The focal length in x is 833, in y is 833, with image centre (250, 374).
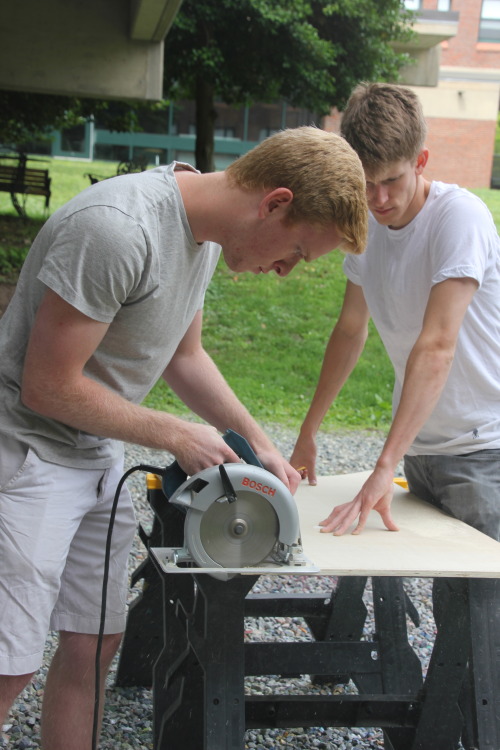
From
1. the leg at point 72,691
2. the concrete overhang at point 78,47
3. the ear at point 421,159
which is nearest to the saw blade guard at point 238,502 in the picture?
the leg at point 72,691

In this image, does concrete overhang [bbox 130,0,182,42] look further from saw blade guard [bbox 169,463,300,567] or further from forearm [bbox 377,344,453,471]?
saw blade guard [bbox 169,463,300,567]

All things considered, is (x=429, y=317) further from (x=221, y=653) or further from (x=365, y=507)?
(x=221, y=653)

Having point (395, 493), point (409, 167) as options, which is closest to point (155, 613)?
point (395, 493)

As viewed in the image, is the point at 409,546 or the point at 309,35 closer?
the point at 409,546

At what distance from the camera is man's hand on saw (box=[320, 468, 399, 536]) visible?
2320mm

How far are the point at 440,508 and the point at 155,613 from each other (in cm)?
109

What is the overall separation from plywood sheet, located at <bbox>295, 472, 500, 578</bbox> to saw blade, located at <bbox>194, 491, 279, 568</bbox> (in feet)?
0.53

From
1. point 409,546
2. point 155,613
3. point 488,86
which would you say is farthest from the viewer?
point 488,86

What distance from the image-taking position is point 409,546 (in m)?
2.22

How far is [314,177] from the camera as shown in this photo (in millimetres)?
1860

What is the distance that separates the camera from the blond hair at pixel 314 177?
1.87 metres

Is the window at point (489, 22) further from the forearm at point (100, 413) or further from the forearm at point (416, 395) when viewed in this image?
the forearm at point (100, 413)

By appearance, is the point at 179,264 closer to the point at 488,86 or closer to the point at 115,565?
the point at 115,565

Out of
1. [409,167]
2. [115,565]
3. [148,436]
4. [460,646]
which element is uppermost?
[409,167]
